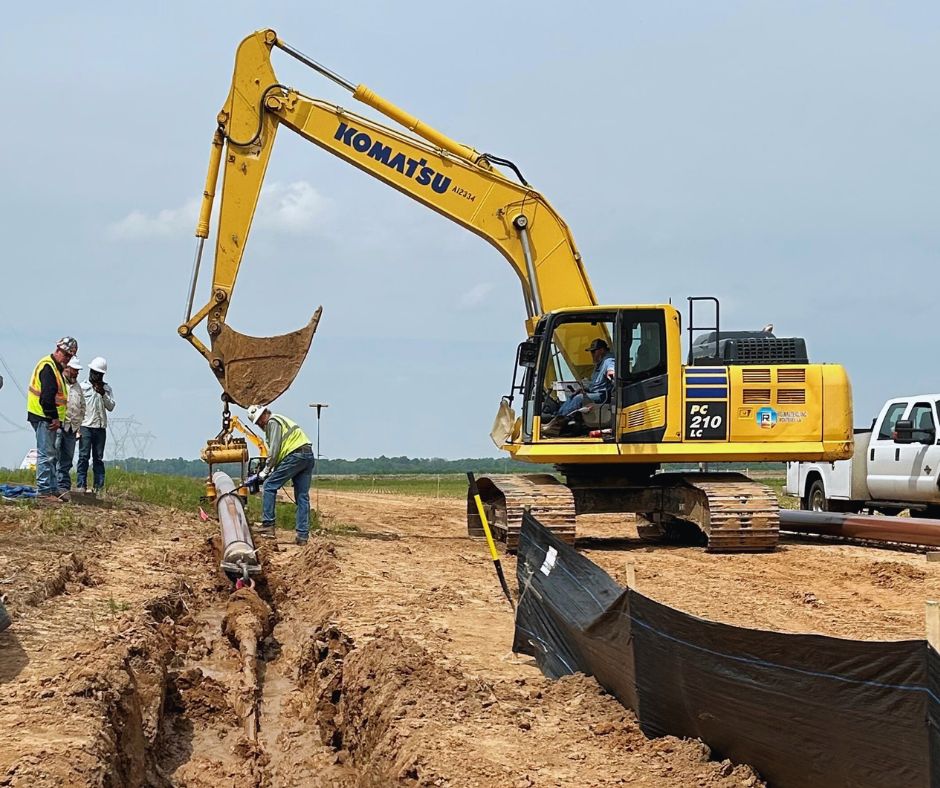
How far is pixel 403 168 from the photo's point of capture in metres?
14.6

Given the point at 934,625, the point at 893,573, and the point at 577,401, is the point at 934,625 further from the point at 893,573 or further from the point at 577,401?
the point at 577,401

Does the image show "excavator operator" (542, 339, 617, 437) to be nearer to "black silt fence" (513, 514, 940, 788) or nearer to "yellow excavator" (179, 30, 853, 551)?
"yellow excavator" (179, 30, 853, 551)

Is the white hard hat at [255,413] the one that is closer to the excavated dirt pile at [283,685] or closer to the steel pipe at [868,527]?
the excavated dirt pile at [283,685]

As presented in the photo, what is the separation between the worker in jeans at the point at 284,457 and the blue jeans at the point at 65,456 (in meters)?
2.23

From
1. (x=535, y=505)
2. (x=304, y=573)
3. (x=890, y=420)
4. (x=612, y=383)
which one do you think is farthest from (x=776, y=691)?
(x=890, y=420)

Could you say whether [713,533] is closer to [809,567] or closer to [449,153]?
[809,567]

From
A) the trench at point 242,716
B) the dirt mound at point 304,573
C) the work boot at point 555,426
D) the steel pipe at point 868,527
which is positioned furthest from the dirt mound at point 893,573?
the trench at point 242,716

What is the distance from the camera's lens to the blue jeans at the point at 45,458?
13.0m

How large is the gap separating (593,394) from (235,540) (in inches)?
183

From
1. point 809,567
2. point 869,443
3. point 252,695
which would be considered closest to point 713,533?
point 809,567

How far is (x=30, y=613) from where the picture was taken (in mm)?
7645

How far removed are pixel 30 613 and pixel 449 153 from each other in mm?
8705

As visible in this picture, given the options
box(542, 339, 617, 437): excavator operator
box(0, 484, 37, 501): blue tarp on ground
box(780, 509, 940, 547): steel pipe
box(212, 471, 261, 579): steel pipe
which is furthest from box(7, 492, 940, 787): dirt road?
box(542, 339, 617, 437): excavator operator

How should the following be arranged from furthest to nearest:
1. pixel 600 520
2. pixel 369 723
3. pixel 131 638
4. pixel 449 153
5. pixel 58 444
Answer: pixel 600 520, pixel 449 153, pixel 58 444, pixel 131 638, pixel 369 723
